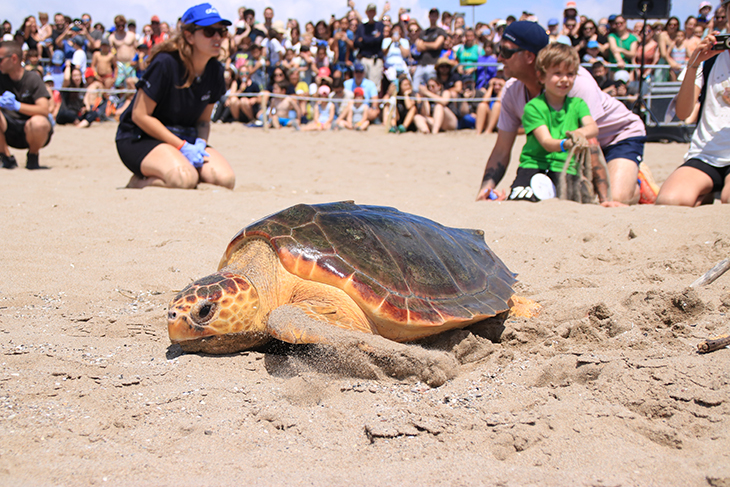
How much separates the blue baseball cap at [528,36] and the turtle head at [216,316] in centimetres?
261

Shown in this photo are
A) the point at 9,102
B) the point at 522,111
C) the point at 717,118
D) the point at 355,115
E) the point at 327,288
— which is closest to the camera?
the point at 327,288

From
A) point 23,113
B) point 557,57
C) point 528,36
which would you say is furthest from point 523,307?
point 23,113

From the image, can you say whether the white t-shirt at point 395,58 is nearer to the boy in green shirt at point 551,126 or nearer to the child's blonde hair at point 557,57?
the boy in green shirt at point 551,126

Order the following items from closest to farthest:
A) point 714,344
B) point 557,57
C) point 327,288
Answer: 1. point 714,344
2. point 327,288
3. point 557,57

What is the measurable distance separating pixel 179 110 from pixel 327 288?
8.99ft

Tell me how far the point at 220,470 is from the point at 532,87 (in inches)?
130

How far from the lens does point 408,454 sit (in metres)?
1.17

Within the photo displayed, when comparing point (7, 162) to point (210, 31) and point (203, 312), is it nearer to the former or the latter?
point (210, 31)

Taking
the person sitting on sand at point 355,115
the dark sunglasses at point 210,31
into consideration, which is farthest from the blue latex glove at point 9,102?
the person sitting on sand at point 355,115

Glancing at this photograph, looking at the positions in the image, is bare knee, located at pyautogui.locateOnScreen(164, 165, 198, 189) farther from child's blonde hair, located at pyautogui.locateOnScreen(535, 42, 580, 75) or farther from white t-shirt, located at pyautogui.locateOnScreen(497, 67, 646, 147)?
child's blonde hair, located at pyautogui.locateOnScreen(535, 42, 580, 75)

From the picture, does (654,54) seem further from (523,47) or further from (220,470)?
(220,470)

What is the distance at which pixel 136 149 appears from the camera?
3.86 metres

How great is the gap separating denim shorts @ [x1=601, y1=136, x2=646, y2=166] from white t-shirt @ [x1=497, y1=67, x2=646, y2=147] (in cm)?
3

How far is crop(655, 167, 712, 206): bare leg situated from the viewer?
10.7ft
